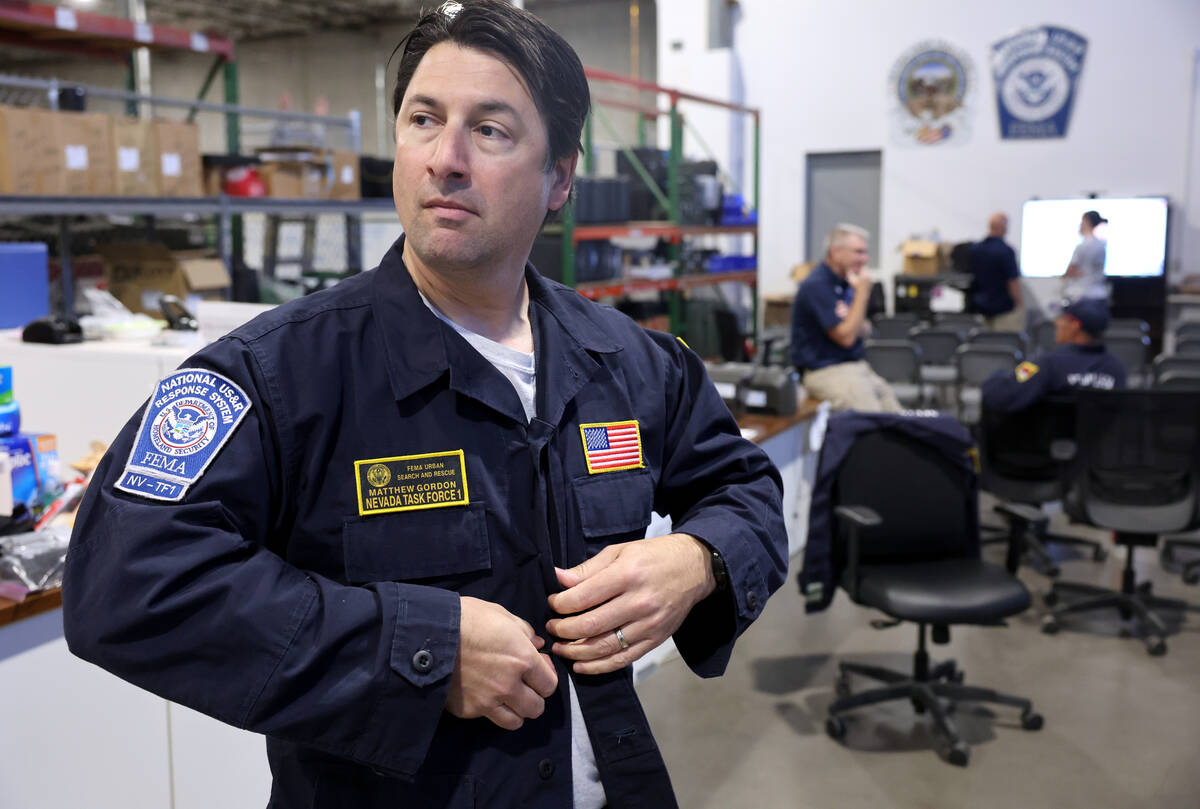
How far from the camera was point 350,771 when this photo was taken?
3.21 feet

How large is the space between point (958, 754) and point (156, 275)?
4256 millimetres

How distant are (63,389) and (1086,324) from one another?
386cm

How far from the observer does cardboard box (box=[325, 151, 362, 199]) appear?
610 centimetres

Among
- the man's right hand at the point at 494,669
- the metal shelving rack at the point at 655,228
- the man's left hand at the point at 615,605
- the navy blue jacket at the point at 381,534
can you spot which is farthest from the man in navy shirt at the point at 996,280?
the man's right hand at the point at 494,669

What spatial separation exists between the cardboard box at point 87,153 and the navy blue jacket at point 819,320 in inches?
128

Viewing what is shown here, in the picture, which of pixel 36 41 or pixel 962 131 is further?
pixel 962 131

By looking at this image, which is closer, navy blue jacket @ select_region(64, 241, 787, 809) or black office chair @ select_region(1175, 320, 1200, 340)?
navy blue jacket @ select_region(64, 241, 787, 809)

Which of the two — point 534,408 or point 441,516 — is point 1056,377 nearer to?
point 534,408

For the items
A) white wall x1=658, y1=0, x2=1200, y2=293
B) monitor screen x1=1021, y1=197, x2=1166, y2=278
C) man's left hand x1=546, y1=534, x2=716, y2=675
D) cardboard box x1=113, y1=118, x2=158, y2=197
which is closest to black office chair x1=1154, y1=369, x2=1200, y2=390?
monitor screen x1=1021, y1=197, x2=1166, y2=278

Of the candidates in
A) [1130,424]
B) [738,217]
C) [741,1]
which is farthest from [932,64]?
[1130,424]

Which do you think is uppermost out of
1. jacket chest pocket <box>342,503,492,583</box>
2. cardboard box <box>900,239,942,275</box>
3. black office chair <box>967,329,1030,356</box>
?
cardboard box <box>900,239,942,275</box>

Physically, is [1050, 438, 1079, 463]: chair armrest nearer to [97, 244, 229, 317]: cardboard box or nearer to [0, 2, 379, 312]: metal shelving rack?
[97, 244, 229, 317]: cardboard box

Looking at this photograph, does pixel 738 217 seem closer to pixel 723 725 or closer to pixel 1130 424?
pixel 1130 424

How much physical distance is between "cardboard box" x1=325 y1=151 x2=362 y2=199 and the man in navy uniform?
17.2 feet
